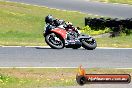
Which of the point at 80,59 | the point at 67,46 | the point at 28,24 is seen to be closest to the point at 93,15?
the point at 28,24

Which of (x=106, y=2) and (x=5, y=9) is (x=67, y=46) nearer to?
(x=5, y=9)

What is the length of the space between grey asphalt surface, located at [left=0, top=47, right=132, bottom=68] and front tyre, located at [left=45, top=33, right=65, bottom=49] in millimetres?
272

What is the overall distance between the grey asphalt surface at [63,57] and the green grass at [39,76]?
0.96m

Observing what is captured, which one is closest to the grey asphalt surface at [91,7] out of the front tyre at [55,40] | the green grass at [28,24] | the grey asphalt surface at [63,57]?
the green grass at [28,24]

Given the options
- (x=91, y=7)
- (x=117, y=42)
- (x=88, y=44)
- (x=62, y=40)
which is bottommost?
(x=91, y=7)

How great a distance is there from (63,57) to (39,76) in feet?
12.1

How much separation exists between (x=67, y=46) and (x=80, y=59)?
246 centimetres

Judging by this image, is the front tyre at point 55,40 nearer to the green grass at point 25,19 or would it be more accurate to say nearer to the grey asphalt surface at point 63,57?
the grey asphalt surface at point 63,57

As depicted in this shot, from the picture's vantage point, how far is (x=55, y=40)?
18719 millimetres

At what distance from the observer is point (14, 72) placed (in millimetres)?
13859

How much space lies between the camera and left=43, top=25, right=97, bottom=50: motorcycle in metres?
18.7

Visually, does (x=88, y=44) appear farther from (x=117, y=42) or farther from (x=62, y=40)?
(x=117, y=42)

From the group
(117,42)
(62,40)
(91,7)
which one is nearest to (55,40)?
(62,40)

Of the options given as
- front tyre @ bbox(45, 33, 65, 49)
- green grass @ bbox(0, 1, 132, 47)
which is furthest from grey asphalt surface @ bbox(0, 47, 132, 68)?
green grass @ bbox(0, 1, 132, 47)
